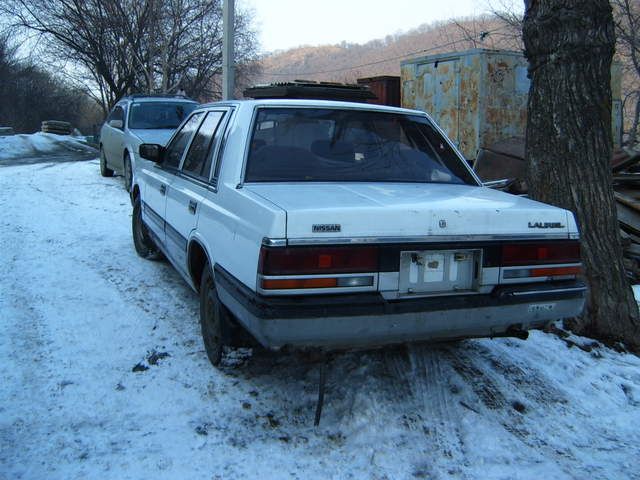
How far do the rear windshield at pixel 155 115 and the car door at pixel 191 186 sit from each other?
19.7 feet

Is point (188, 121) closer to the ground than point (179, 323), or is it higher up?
higher up

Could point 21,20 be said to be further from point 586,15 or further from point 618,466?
point 618,466

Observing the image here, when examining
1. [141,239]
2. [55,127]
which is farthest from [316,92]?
[55,127]

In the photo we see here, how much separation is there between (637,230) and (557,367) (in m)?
3.59

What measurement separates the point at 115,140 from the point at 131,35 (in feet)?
59.1

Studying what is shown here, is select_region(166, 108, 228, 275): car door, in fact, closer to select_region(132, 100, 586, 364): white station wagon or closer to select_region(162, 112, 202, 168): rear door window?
select_region(132, 100, 586, 364): white station wagon

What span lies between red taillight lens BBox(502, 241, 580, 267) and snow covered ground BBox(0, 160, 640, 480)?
2.94 ft

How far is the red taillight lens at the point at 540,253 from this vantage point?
3.22m

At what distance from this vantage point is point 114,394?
3.55m

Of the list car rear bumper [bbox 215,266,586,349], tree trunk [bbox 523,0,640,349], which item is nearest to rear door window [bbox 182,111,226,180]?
car rear bumper [bbox 215,266,586,349]

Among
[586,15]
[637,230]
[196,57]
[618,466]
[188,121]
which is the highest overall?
[196,57]

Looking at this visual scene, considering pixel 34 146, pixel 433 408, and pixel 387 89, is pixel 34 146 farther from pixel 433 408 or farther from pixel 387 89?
pixel 433 408

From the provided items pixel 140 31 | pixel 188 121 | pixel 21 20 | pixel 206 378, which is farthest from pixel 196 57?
pixel 206 378

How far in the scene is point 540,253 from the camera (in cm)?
330
